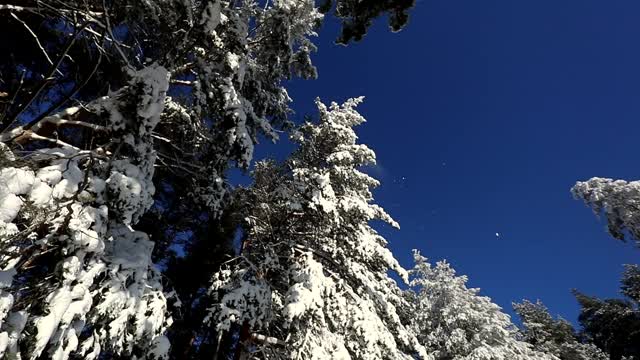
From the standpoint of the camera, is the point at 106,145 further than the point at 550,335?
No

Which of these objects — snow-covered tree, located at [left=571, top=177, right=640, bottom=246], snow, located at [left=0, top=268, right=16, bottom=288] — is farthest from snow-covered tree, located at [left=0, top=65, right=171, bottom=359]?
snow-covered tree, located at [left=571, top=177, right=640, bottom=246]

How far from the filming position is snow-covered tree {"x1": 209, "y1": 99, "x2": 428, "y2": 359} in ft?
27.4

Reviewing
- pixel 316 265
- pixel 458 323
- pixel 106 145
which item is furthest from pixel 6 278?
pixel 458 323

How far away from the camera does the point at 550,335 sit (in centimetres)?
2391

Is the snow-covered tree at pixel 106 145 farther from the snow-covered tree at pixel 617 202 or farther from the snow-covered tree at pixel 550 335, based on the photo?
the snow-covered tree at pixel 550 335

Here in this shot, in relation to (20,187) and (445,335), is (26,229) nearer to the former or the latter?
(20,187)

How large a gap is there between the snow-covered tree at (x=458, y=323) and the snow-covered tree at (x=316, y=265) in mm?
5162

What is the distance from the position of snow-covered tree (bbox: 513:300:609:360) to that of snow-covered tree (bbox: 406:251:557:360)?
5.58m

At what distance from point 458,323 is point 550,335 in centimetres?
1237

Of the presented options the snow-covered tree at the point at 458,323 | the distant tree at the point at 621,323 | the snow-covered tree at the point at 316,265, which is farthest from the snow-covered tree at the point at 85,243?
the distant tree at the point at 621,323

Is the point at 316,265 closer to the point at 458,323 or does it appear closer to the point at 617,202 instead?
the point at 458,323

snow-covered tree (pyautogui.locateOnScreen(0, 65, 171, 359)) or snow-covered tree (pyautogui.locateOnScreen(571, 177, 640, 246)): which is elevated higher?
snow-covered tree (pyautogui.locateOnScreen(571, 177, 640, 246))

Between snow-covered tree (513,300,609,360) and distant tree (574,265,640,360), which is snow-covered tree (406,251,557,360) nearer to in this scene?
snow-covered tree (513,300,609,360)

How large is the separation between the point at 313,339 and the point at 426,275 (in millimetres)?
11293
